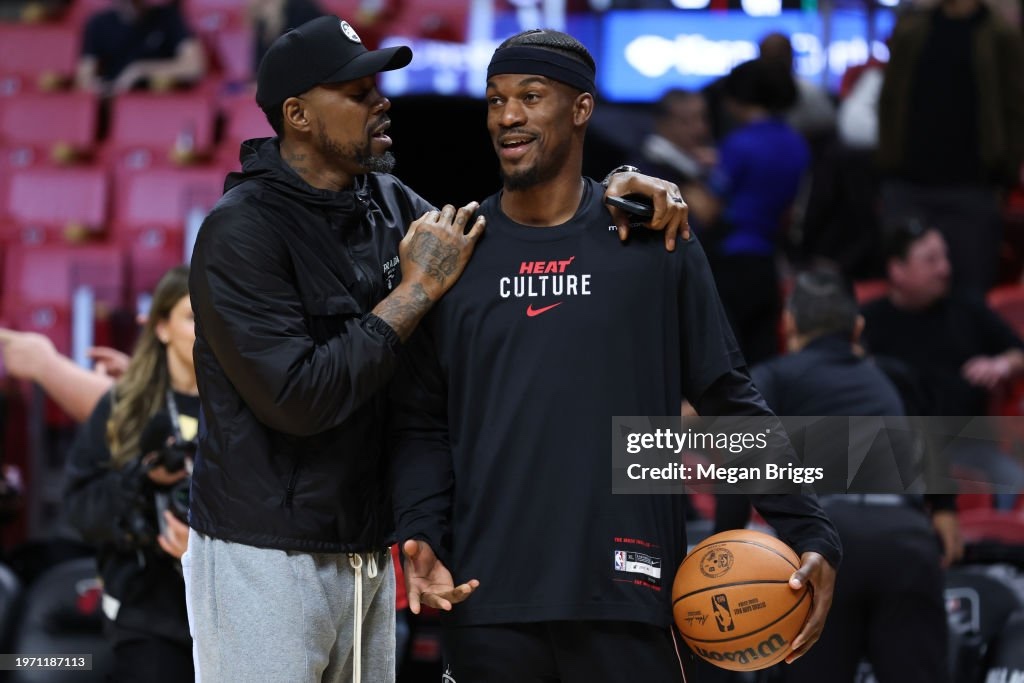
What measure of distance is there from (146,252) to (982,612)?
18.9 ft

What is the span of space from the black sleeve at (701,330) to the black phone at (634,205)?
12 cm

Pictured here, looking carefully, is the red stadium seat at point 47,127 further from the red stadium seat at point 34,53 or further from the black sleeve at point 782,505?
the black sleeve at point 782,505

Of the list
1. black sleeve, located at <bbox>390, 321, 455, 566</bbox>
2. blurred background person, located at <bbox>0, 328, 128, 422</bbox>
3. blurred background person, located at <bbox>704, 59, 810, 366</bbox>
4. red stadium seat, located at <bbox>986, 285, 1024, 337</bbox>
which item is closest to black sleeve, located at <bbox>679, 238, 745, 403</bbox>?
black sleeve, located at <bbox>390, 321, 455, 566</bbox>

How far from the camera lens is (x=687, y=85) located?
9734mm

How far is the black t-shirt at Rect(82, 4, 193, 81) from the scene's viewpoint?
35.0 ft

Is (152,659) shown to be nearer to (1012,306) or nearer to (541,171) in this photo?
(541,171)

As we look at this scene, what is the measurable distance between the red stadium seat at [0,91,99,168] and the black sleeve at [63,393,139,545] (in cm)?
583

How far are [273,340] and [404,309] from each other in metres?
0.31

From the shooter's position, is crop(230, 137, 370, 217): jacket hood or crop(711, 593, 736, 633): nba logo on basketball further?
crop(230, 137, 370, 217): jacket hood

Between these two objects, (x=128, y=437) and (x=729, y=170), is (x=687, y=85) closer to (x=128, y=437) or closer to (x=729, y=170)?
(x=729, y=170)

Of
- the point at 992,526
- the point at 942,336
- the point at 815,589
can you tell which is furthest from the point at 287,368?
the point at 942,336

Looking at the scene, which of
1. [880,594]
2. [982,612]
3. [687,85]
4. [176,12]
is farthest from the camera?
[176,12]

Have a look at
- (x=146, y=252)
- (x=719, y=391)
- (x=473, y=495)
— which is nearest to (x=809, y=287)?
(x=719, y=391)

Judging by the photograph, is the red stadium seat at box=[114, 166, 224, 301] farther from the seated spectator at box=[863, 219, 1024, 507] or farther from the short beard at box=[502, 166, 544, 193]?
the short beard at box=[502, 166, 544, 193]
